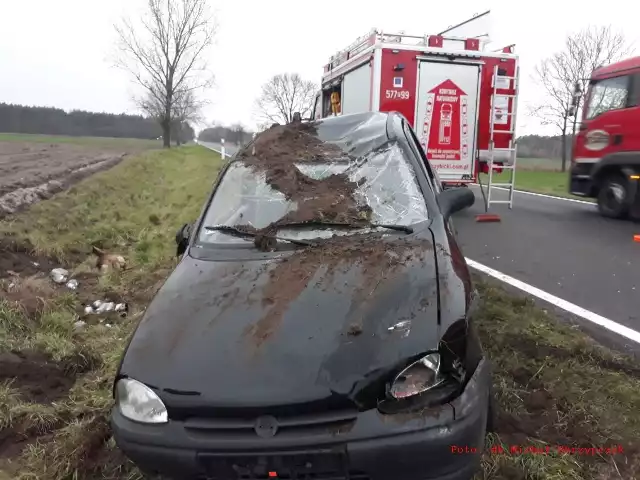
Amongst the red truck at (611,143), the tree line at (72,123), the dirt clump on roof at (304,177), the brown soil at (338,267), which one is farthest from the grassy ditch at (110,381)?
the tree line at (72,123)

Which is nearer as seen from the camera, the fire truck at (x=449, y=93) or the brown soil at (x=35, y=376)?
the brown soil at (x=35, y=376)

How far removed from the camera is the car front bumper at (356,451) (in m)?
2.01

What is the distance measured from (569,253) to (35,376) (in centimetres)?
643

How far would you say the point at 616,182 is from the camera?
32.9 ft

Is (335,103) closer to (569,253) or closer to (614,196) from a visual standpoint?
(614,196)

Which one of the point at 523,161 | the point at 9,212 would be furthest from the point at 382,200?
the point at 523,161

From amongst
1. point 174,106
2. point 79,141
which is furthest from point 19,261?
point 79,141

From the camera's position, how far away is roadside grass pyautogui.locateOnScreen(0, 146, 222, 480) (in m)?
2.95

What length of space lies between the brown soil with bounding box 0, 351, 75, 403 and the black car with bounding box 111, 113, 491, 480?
5.06 feet

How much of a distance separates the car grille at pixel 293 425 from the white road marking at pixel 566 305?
310 centimetres

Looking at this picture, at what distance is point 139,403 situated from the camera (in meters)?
2.28

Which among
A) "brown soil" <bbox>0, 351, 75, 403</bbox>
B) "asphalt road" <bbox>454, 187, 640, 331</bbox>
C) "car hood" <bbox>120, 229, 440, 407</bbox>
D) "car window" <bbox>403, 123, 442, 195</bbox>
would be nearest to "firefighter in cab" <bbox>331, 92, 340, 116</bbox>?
"asphalt road" <bbox>454, 187, 640, 331</bbox>

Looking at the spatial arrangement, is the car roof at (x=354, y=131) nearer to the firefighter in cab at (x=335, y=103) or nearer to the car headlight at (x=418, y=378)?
the car headlight at (x=418, y=378)

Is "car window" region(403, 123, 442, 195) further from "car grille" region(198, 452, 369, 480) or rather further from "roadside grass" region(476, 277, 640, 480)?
"car grille" region(198, 452, 369, 480)
